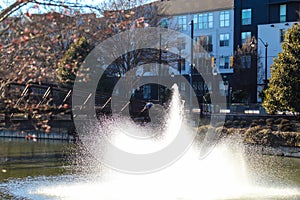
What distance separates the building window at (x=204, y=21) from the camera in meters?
43.5

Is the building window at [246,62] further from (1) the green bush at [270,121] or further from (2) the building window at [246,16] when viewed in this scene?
(1) the green bush at [270,121]

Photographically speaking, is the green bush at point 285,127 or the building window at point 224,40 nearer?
the green bush at point 285,127

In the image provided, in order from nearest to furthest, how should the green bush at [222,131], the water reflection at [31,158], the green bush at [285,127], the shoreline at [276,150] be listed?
the water reflection at [31,158] → the shoreline at [276,150] → the green bush at [222,131] → the green bush at [285,127]


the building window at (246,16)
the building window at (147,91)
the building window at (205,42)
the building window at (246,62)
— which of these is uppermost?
the building window at (246,16)

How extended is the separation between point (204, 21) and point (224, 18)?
1994 millimetres

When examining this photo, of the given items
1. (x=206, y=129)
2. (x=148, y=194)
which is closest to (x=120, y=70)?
(x=206, y=129)

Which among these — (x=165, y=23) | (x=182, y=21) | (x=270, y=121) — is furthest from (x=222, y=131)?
(x=182, y=21)

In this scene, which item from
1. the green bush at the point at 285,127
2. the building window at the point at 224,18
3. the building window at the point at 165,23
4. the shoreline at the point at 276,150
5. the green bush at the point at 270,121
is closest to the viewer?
the shoreline at the point at 276,150

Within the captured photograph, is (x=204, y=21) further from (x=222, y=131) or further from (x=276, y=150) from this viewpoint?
(x=276, y=150)

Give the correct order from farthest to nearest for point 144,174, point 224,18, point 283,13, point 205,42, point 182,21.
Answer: point 182,21 < point 224,18 < point 205,42 < point 283,13 < point 144,174

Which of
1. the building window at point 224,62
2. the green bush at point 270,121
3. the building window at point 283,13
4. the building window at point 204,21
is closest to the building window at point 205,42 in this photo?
the building window at point 204,21

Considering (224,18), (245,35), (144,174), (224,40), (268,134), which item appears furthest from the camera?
(224,18)

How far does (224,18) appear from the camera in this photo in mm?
42625

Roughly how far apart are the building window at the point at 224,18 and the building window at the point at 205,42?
63.1 inches
